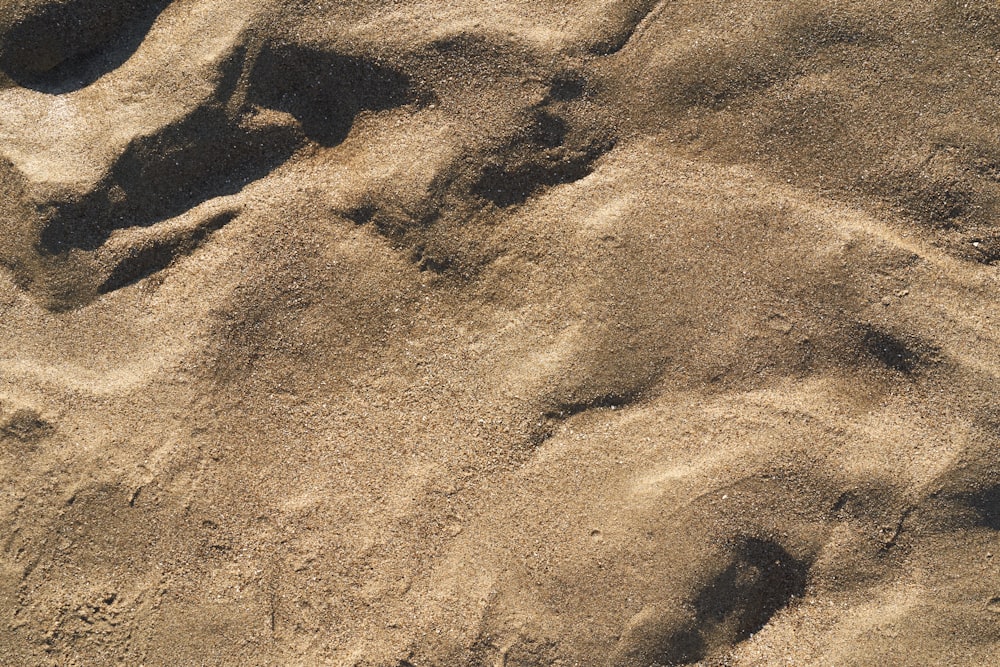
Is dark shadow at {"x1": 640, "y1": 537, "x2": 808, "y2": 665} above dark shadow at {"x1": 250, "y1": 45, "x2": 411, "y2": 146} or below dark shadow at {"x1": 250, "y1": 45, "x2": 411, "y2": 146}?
below

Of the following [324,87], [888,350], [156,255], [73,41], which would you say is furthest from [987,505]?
[73,41]

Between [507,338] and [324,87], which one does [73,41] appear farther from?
[507,338]

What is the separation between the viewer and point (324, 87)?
226 cm


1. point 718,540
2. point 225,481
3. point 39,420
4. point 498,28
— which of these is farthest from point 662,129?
point 39,420

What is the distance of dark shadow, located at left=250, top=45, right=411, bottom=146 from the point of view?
224cm

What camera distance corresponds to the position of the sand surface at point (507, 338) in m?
2.09

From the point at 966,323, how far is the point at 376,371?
1.91m

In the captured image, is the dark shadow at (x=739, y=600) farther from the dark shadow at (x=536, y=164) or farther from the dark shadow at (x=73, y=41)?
the dark shadow at (x=73, y=41)

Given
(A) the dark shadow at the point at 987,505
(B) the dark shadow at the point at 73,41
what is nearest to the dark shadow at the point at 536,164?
(B) the dark shadow at the point at 73,41

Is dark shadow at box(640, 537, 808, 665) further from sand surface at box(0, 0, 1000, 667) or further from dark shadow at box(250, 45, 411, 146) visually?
dark shadow at box(250, 45, 411, 146)

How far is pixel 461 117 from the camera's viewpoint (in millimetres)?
2223

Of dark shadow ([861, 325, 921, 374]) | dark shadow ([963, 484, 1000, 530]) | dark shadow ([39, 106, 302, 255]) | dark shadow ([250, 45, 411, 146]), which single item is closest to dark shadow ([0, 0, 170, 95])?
dark shadow ([39, 106, 302, 255])

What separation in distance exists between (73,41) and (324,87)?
90 cm

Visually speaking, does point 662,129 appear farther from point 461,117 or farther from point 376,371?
point 376,371
